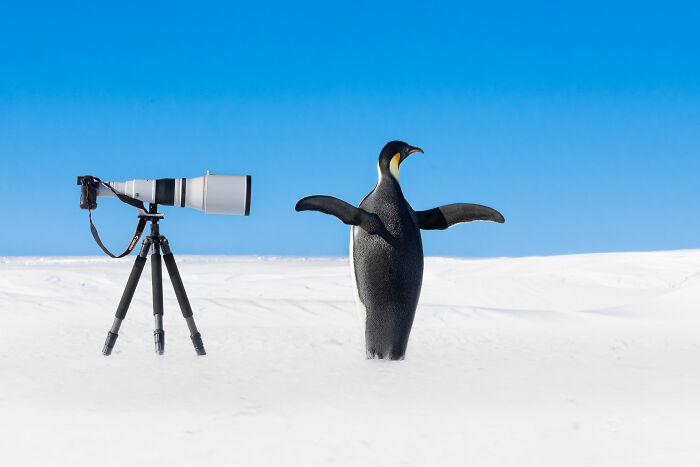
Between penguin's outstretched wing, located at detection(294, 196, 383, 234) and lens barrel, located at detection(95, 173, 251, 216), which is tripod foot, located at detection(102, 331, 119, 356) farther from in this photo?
penguin's outstretched wing, located at detection(294, 196, 383, 234)

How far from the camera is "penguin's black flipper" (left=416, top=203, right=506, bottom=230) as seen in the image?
12.9 feet

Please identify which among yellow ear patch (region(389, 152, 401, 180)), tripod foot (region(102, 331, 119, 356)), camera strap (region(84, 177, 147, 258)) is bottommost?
tripod foot (region(102, 331, 119, 356))

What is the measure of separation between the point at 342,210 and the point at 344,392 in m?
1.09

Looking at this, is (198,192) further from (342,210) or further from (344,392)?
(344,392)

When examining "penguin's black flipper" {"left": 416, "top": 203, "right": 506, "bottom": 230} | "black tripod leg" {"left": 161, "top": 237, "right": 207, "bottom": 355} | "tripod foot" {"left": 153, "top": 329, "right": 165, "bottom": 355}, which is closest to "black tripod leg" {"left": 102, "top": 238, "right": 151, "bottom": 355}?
"black tripod leg" {"left": 161, "top": 237, "right": 207, "bottom": 355}

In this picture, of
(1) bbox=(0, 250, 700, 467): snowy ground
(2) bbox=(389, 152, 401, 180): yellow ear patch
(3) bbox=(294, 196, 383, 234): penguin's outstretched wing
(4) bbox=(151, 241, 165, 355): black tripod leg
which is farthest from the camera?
(2) bbox=(389, 152, 401, 180): yellow ear patch

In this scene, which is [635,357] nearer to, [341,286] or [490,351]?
[490,351]

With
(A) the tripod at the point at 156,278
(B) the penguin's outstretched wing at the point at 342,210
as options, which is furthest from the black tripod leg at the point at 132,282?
(B) the penguin's outstretched wing at the point at 342,210

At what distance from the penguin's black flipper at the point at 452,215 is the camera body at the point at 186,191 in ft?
3.51

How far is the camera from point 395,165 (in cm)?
394

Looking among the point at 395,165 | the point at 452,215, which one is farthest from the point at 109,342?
the point at 452,215

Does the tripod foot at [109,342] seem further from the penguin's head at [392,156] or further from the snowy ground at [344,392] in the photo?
the penguin's head at [392,156]

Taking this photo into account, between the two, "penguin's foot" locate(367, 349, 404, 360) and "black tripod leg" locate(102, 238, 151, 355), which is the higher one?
"black tripod leg" locate(102, 238, 151, 355)

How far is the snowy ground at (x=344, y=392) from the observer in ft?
7.19
